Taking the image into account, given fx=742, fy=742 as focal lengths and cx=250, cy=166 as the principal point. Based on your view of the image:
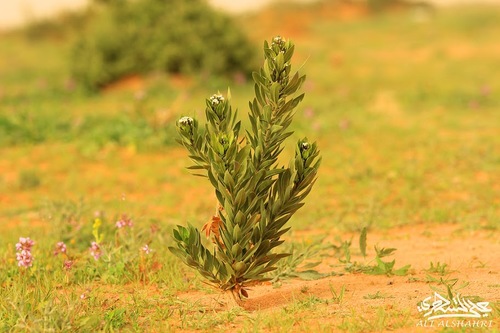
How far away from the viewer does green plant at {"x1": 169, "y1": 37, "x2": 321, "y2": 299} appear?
152 inches

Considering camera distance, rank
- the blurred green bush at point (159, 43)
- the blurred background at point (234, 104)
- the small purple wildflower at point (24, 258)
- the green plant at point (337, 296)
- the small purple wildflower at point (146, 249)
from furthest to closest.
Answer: the blurred green bush at point (159, 43) < the blurred background at point (234, 104) < the small purple wildflower at point (146, 249) < the small purple wildflower at point (24, 258) < the green plant at point (337, 296)

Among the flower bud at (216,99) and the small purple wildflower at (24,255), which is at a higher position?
the flower bud at (216,99)

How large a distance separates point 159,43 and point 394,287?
1139 centimetres

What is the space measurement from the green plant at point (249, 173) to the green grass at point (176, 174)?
0.29m

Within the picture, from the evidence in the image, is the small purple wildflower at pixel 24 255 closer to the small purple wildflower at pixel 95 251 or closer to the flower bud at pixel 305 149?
the small purple wildflower at pixel 95 251

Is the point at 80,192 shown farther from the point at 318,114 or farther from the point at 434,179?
the point at 318,114

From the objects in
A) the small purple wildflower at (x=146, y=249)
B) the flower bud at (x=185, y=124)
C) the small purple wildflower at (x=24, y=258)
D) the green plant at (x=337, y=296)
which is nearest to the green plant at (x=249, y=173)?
the flower bud at (x=185, y=124)

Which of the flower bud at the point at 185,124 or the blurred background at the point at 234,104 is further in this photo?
the blurred background at the point at 234,104

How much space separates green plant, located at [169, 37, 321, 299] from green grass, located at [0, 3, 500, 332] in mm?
290

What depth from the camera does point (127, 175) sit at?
8609mm

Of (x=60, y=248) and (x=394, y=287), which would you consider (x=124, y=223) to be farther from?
(x=394, y=287)

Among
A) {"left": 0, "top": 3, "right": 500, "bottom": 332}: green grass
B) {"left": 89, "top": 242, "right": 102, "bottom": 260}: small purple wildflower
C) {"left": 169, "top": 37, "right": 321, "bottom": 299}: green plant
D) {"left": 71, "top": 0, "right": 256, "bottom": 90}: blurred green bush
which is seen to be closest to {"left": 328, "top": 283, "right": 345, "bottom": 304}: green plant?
{"left": 0, "top": 3, "right": 500, "bottom": 332}: green grass

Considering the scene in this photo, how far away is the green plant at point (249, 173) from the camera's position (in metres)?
3.86

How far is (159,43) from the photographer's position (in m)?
15.0
